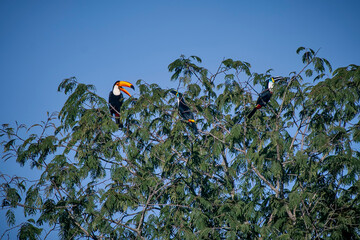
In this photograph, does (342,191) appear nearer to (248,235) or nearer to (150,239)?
(248,235)

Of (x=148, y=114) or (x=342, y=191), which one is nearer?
(x=342, y=191)

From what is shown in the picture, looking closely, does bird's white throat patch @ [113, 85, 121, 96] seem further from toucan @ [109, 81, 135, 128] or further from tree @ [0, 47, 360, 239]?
tree @ [0, 47, 360, 239]

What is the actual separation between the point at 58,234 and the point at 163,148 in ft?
8.29

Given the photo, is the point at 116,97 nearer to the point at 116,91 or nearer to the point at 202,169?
the point at 116,91

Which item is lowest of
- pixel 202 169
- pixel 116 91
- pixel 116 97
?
pixel 202 169

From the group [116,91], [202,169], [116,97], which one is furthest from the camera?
[116,91]

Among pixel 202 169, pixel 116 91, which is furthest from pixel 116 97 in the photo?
pixel 202 169

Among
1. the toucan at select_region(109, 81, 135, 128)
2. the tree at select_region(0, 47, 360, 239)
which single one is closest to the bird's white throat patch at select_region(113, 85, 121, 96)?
the toucan at select_region(109, 81, 135, 128)

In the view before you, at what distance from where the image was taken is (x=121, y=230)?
6.94 m

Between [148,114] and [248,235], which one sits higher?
[148,114]

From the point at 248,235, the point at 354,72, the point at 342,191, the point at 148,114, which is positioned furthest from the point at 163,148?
the point at 354,72

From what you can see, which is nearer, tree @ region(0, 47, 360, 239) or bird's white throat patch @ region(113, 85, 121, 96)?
tree @ region(0, 47, 360, 239)

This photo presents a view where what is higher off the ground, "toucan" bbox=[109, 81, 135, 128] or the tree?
"toucan" bbox=[109, 81, 135, 128]

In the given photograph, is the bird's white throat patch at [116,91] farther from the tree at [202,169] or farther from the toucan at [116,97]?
the tree at [202,169]
